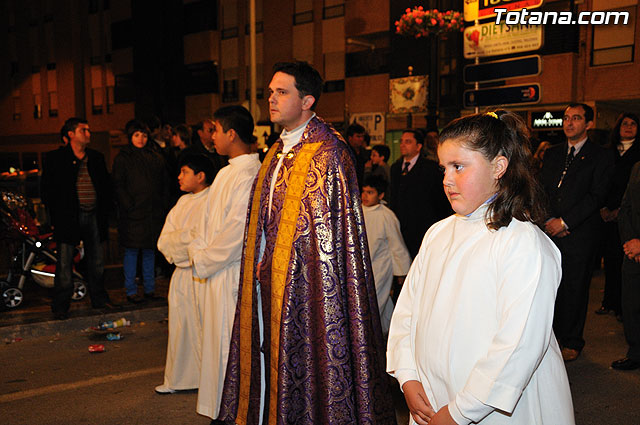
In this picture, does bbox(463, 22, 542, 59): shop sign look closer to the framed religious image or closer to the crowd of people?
the crowd of people

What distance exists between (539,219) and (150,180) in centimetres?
642

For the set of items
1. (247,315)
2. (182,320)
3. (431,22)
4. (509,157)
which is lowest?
(182,320)

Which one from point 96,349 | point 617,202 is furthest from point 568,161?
point 96,349

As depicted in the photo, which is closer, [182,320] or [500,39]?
[182,320]

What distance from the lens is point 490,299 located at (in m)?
2.13

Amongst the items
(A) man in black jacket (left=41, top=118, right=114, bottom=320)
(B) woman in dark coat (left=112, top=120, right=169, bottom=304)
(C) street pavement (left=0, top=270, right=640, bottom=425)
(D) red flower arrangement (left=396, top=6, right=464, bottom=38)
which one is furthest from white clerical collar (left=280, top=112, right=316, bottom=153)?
(D) red flower arrangement (left=396, top=6, right=464, bottom=38)

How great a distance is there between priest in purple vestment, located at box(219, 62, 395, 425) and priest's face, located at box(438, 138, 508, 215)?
128 centimetres

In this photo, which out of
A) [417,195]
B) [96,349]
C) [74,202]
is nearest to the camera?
[96,349]

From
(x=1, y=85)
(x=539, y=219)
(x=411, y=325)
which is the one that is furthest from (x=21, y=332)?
(x=1, y=85)

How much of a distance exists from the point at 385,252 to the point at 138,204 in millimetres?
3309

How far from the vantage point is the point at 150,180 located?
7.95 m

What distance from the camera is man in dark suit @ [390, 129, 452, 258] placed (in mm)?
7176

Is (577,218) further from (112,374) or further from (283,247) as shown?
(112,374)

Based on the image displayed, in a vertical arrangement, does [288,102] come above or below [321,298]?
above
